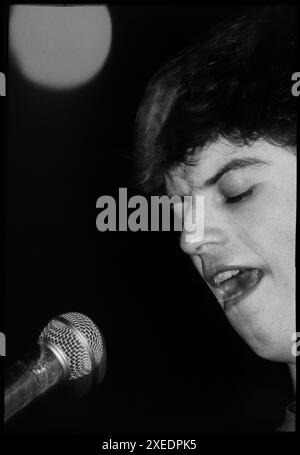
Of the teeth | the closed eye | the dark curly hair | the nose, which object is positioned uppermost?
the dark curly hair

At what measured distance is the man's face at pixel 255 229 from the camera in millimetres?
1066

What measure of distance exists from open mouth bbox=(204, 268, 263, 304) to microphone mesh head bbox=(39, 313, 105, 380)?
0.47 m

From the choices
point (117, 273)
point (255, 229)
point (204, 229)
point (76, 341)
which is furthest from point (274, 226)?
point (76, 341)

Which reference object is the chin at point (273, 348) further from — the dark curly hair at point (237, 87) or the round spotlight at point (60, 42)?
the round spotlight at point (60, 42)

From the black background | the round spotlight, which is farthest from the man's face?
the round spotlight

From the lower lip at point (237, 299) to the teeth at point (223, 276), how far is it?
6cm

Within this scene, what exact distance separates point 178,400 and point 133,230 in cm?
54

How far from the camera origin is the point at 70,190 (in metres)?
1.24

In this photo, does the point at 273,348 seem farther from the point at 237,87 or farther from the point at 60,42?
the point at 60,42

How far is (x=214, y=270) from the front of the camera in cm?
116

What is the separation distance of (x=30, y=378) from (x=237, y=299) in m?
0.65

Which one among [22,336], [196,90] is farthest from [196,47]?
[22,336]

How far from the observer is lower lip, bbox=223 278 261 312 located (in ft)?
3.66

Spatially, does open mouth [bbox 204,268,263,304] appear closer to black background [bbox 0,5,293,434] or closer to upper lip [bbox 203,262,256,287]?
upper lip [bbox 203,262,256,287]
